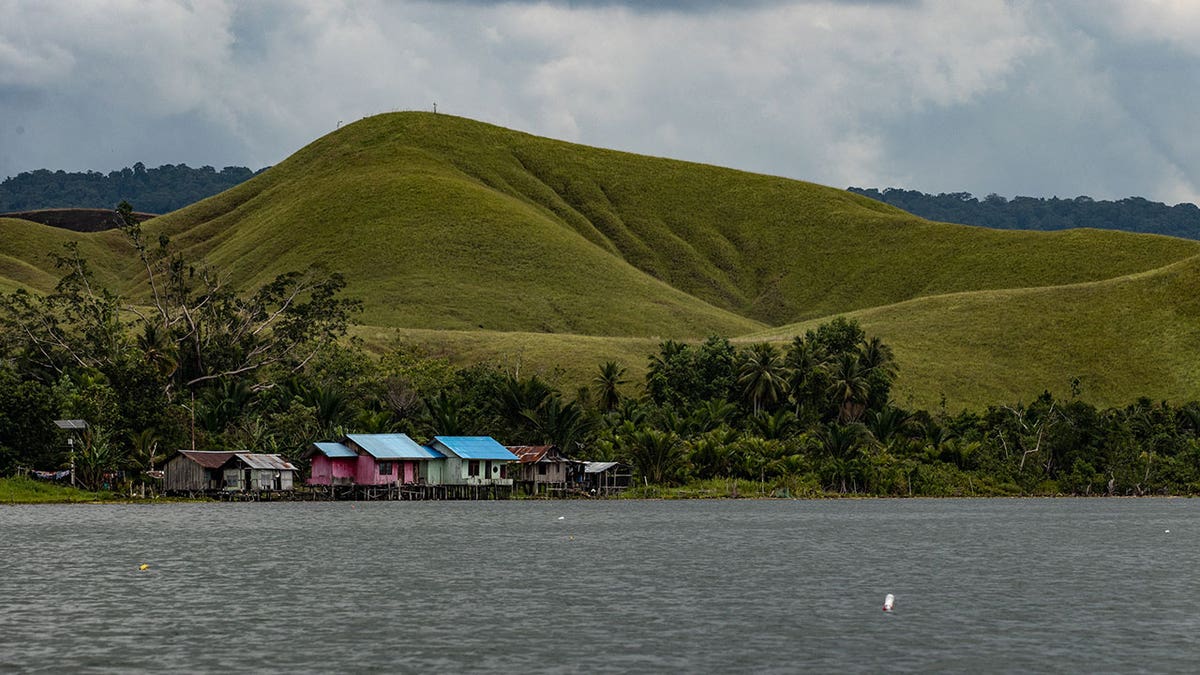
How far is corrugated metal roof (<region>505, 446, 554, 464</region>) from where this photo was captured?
445 feet

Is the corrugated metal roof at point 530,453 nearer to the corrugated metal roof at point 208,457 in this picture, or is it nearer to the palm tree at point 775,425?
the palm tree at point 775,425

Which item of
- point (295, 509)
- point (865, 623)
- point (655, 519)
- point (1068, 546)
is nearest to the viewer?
point (865, 623)

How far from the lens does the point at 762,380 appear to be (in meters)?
152

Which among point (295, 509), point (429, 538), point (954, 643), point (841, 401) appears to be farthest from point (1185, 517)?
point (954, 643)

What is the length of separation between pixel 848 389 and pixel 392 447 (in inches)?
1985

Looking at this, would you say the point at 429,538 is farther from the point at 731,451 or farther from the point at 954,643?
the point at 731,451

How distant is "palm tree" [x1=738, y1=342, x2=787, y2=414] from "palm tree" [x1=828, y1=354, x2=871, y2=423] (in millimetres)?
5512

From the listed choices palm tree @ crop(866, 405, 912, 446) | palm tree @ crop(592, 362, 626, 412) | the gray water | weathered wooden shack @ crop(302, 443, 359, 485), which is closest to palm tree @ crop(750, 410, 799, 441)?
palm tree @ crop(866, 405, 912, 446)

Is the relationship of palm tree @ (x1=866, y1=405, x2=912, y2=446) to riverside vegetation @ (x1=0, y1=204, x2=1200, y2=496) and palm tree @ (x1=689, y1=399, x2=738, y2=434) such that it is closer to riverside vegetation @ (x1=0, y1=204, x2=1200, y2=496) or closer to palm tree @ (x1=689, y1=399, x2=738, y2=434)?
riverside vegetation @ (x1=0, y1=204, x2=1200, y2=496)

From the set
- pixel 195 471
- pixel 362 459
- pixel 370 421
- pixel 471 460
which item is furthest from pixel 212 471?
pixel 471 460

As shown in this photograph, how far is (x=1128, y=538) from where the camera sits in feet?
278

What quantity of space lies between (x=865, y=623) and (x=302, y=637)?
1638cm

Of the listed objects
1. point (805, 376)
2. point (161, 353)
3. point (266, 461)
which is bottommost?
point (266, 461)

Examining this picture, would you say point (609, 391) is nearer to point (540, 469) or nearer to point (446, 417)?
point (540, 469)
